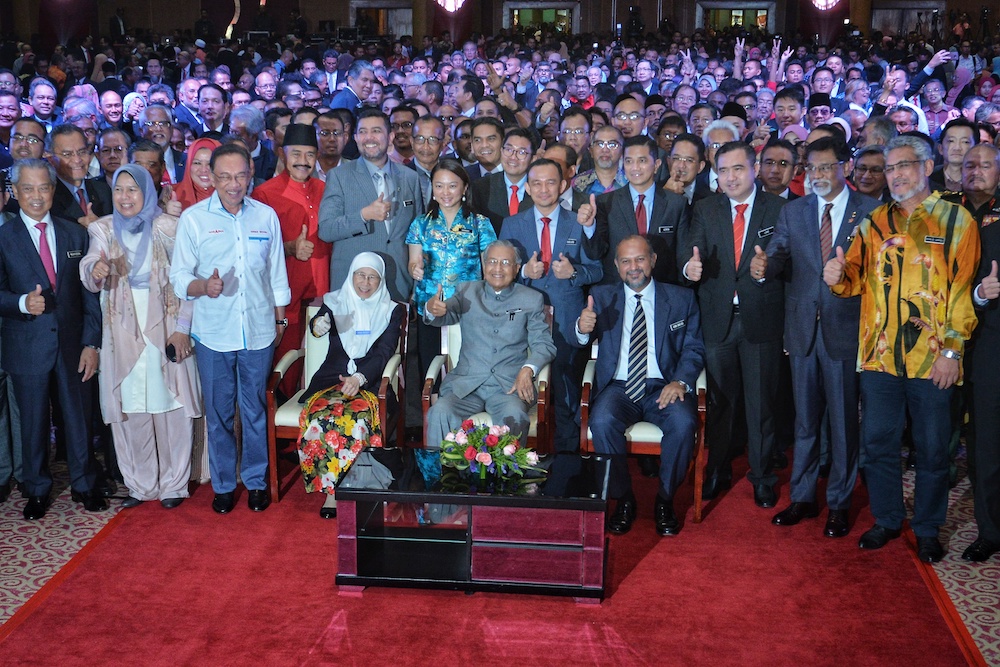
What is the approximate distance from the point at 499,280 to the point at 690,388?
1081 mm

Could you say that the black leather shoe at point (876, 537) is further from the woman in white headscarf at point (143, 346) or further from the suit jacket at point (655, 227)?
the woman in white headscarf at point (143, 346)

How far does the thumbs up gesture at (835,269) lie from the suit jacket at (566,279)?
1249mm

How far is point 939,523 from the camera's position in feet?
15.6

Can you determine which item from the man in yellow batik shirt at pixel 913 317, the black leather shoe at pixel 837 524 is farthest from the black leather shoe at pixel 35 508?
the man in yellow batik shirt at pixel 913 317

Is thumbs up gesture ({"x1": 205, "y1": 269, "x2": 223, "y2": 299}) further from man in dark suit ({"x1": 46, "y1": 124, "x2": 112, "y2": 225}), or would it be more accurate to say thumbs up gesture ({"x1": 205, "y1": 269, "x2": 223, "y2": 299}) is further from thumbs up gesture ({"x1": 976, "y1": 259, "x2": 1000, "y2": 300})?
thumbs up gesture ({"x1": 976, "y1": 259, "x2": 1000, "y2": 300})

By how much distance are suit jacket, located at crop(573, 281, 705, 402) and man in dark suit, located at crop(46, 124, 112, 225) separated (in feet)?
8.84

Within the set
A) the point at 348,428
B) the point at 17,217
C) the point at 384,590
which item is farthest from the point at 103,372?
the point at 384,590

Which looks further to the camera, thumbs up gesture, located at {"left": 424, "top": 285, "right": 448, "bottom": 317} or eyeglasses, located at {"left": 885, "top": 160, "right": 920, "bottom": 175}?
thumbs up gesture, located at {"left": 424, "top": 285, "right": 448, "bottom": 317}

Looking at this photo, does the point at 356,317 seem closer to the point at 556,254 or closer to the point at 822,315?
the point at 556,254

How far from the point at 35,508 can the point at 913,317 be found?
4214 millimetres

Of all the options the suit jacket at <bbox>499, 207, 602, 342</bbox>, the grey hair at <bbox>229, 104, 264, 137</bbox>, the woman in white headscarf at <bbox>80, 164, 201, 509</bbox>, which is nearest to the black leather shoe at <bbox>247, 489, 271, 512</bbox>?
the woman in white headscarf at <bbox>80, 164, 201, 509</bbox>

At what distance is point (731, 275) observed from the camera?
17.1 ft

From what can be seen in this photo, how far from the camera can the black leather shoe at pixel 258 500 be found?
526cm

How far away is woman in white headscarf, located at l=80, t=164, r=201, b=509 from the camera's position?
5.08m
